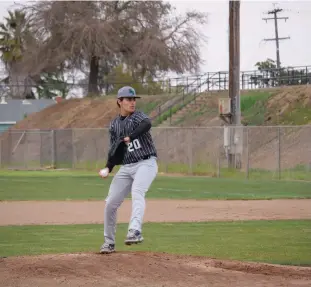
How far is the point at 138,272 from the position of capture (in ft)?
33.4

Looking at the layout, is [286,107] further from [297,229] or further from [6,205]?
[297,229]

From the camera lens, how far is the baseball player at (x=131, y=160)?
11367 mm

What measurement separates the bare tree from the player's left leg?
171 ft

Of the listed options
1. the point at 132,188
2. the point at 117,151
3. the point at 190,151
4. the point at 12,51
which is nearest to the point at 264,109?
the point at 190,151

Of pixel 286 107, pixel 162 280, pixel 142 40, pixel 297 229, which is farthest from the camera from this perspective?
pixel 142 40

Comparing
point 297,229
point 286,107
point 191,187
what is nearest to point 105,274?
point 297,229

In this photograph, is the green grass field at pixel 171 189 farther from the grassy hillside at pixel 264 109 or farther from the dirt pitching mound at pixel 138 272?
the dirt pitching mound at pixel 138 272

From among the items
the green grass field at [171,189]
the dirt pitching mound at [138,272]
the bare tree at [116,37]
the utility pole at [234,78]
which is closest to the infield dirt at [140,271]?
the dirt pitching mound at [138,272]

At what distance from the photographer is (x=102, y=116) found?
5991 cm

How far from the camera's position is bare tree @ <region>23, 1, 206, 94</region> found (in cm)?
6400

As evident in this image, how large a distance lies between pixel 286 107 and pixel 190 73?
64.3 ft

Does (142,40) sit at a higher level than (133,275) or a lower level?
higher

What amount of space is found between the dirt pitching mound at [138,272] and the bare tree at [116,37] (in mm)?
52806

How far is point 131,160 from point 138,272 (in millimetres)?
1799
